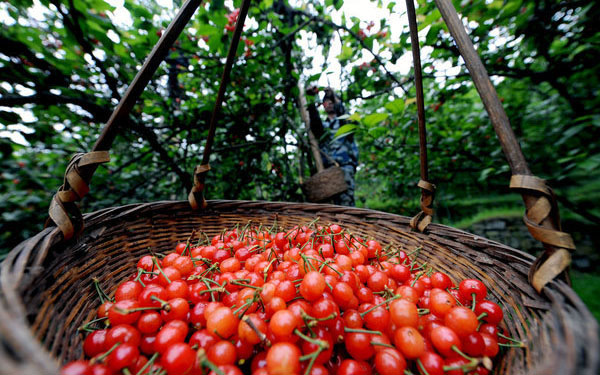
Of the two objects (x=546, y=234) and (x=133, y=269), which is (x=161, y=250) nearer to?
(x=133, y=269)

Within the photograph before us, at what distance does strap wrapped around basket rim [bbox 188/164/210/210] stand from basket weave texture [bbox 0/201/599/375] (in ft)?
0.31

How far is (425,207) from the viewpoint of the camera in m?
0.98

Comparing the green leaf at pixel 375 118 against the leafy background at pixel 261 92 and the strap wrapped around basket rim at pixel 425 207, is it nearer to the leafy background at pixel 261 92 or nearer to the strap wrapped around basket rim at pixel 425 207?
the leafy background at pixel 261 92

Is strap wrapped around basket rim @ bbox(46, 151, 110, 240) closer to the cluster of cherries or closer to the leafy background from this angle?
the cluster of cherries

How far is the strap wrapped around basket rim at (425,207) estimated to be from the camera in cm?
95

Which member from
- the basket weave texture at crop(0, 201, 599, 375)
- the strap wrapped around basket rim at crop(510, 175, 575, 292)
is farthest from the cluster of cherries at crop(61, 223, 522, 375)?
the strap wrapped around basket rim at crop(510, 175, 575, 292)

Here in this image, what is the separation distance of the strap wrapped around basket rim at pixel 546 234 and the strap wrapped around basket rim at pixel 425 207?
40 centimetres

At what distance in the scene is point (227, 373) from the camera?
53 centimetres

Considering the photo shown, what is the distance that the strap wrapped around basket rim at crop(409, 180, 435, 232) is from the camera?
3.12ft

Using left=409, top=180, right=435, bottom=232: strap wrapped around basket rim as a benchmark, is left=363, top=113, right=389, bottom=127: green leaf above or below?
above

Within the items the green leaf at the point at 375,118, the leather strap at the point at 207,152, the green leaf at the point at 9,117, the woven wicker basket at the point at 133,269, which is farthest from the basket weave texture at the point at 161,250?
the green leaf at the point at 9,117

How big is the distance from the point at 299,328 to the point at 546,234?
0.63 metres

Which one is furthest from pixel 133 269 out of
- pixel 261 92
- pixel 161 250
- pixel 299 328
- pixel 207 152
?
pixel 261 92

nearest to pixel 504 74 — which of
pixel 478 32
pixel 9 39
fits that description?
pixel 478 32
